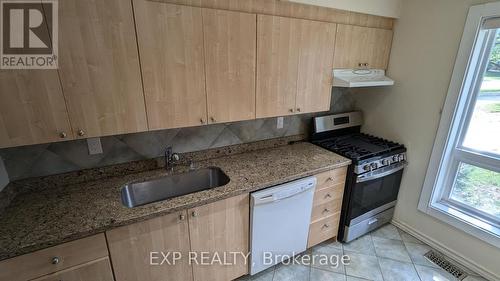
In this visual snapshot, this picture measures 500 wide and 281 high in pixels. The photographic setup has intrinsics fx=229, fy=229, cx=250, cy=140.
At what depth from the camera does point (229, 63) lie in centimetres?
156

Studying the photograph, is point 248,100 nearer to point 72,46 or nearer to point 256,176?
point 256,176

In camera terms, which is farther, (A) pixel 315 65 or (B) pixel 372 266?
(B) pixel 372 266

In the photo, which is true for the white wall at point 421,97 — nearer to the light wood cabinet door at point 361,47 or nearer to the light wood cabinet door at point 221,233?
the light wood cabinet door at point 361,47

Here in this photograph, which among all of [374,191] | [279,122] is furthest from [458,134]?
[279,122]

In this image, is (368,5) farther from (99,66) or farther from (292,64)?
(99,66)

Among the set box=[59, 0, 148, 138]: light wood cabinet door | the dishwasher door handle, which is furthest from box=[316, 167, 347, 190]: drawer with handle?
box=[59, 0, 148, 138]: light wood cabinet door

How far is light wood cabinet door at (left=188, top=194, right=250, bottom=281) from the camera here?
1485mm

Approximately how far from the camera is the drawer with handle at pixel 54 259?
106 cm

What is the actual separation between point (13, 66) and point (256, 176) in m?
1.46

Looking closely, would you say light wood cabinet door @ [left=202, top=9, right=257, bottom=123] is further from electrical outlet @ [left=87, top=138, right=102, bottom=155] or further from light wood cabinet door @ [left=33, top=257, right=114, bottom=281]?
light wood cabinet door @ [left=33, top=257, right=114, bottom=281]

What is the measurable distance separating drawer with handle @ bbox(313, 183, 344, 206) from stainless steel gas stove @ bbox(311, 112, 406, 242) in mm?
74

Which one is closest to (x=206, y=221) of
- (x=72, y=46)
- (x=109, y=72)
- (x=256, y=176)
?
(x=256, y=176)

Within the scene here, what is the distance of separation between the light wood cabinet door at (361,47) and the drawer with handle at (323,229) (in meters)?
1.41

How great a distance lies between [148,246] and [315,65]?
179 cm
